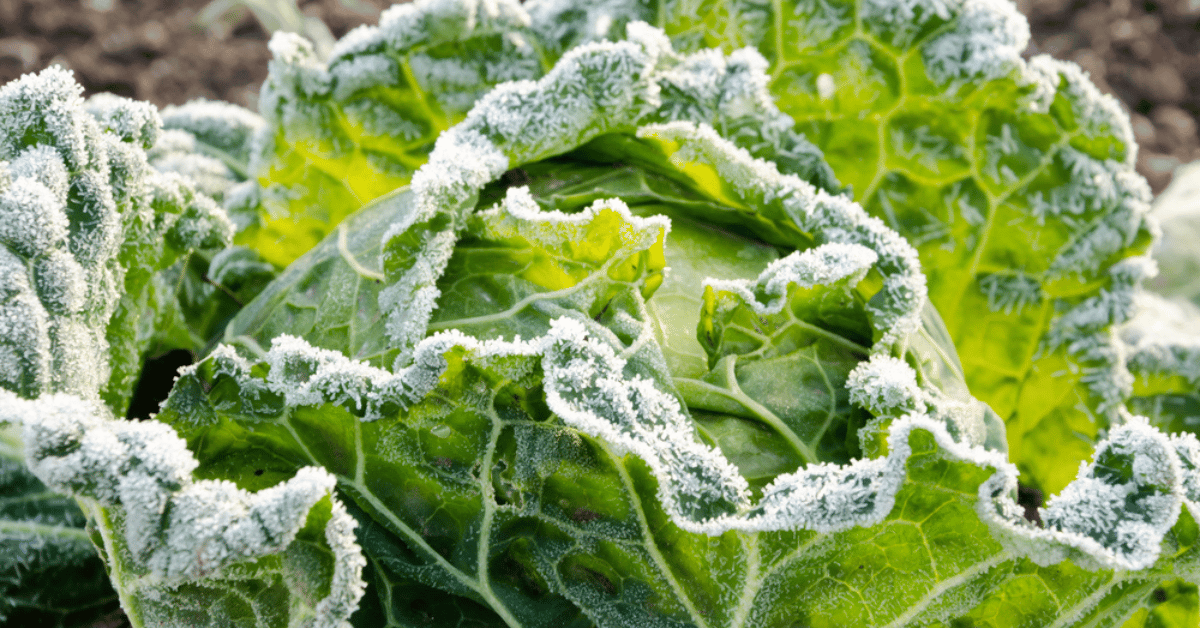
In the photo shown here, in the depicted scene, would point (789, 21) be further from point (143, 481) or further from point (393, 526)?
point (143, 481)

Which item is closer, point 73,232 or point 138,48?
point 73,232

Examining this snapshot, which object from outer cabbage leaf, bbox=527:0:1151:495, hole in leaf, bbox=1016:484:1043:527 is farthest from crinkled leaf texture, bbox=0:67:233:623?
hole in leaf, bbox=1016:484:1043:527

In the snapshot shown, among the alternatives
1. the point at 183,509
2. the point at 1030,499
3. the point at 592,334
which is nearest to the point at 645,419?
the point at 592,334

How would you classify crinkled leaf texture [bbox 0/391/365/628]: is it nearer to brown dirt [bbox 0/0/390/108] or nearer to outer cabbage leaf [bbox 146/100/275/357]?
outer cabbage leaf [bbox 146/100/275/357]

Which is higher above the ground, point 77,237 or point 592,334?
point 77,237

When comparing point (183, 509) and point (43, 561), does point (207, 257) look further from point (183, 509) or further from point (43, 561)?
point (183, 509)

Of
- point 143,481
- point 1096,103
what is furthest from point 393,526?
point 1096,103

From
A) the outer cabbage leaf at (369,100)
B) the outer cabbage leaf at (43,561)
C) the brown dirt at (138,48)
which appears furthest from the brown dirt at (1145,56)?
the outer cabbage leaf at (43,561)
